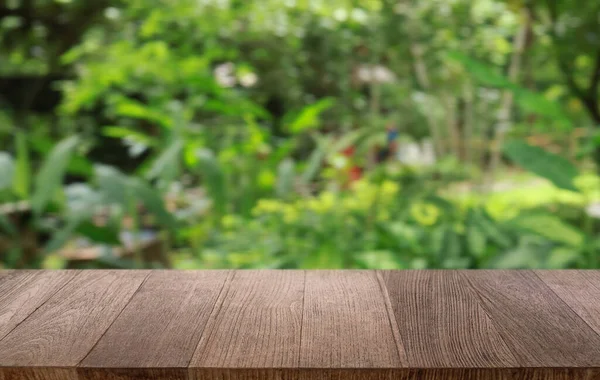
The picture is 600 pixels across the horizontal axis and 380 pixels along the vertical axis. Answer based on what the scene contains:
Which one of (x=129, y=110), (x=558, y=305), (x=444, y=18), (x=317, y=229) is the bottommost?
(x=317, y=229)

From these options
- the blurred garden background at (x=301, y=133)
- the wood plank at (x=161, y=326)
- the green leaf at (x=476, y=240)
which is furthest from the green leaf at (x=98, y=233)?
the wood plank at (x=161, y=326)

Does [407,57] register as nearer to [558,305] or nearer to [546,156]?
[546,156]

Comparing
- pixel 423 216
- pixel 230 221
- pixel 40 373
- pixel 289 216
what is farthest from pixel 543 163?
pixel 40 373

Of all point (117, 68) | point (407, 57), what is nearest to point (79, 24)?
point (117, 68)

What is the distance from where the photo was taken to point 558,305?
79 centimetres

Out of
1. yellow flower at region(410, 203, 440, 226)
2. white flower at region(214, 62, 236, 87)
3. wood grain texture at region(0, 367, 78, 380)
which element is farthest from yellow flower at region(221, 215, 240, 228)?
wood grain texture at region(0, 367, 78, 380)

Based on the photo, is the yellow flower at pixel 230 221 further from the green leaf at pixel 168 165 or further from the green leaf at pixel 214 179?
the green leaf at pixel 168 165

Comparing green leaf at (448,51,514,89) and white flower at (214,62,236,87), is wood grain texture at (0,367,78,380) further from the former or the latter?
white flower at (214,62,236,87)

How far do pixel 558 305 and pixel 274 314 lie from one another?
1.06ft

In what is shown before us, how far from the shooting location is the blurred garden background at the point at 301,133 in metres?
1.98

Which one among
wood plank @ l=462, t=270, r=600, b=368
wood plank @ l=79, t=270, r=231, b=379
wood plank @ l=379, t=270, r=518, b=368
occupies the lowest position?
wood plank @ l=462, t=270, r=600, b=368

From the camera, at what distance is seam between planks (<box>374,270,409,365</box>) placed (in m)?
0.64

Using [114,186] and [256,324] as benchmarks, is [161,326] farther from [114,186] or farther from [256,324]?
[114,186]

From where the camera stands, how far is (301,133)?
3.48 m
